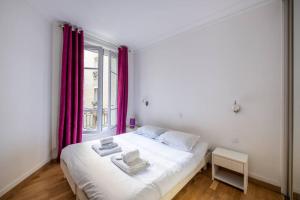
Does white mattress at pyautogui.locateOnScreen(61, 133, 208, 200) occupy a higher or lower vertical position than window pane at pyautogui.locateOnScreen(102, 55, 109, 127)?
lower

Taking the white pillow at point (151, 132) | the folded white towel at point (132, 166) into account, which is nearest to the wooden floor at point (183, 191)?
the folded white towel at point (132, 166)

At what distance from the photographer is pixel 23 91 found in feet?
6.84

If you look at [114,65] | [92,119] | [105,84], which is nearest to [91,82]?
[105,84]

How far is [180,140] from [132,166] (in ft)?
3.47

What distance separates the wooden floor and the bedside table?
0.10 meters

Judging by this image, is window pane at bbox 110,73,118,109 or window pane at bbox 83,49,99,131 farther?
window pane at bbox 110,73,118,109

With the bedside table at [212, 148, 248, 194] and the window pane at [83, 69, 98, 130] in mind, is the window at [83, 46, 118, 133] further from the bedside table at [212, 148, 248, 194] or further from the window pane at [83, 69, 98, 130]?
the bedside table at [212, 148, 248, 194]

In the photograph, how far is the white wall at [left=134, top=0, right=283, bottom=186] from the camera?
1908 millimetres

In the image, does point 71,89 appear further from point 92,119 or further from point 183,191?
point 183,191

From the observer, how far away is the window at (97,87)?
3.42 m

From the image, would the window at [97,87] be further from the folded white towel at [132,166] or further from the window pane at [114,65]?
the folded white towel at [132,166]

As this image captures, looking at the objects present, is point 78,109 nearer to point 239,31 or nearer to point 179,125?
point 179,125

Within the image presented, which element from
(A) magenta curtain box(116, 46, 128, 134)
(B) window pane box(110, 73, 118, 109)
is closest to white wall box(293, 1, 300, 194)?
(A) magenta curtain box(116, 46, 128, 134)

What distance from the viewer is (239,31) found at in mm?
2172
